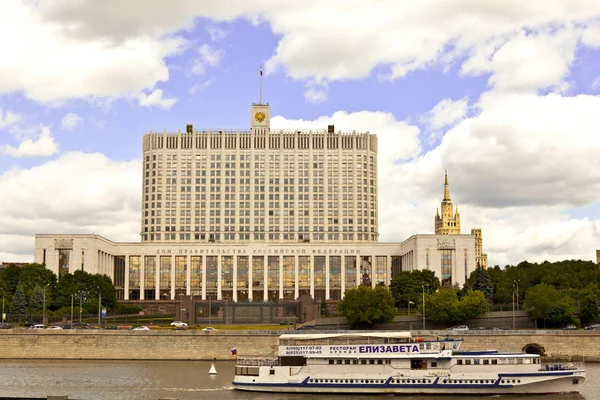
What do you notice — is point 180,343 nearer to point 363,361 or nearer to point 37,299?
point 363,361

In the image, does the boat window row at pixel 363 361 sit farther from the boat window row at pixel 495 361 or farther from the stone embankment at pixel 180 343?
the stone embankment at pixel 180 343

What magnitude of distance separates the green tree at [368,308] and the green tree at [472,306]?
11.6m

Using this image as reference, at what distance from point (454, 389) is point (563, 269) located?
95.5m

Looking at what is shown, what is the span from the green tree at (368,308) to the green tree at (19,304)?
2335 inches

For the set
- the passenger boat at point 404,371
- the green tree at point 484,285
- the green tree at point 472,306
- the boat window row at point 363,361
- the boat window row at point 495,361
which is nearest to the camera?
the passenger boat at point 404,371

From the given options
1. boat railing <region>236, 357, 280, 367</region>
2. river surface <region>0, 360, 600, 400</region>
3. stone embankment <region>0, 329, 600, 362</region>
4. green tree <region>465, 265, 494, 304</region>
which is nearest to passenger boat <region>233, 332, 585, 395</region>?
boat railing <region>236, 357, 280, 367</region>

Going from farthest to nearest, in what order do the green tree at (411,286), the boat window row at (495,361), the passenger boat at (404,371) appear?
the green tree at (411,286) < the boat window row at (495,361) < the passenger boat at (404,371)

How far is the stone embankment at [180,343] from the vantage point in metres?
118

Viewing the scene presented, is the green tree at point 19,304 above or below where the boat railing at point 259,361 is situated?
above

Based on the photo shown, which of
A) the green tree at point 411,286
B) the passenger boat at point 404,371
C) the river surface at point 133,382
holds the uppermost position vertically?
the green tree at point 411,286

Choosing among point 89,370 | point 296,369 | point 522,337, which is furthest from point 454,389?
point 89,370

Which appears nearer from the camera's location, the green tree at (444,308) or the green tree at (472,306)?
the green tree at (444,308)

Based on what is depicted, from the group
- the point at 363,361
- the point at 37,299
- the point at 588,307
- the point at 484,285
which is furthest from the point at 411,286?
the point at 363,361

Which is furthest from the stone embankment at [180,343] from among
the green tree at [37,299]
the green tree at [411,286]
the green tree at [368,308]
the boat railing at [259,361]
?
the green tree at [411,286]
